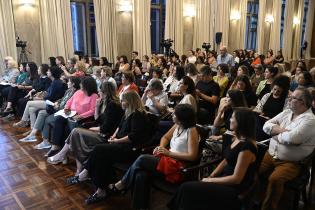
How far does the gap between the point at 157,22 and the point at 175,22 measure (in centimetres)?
74

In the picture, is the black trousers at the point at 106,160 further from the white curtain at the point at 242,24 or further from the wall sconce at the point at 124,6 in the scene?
the white curtain at the point at 242,24

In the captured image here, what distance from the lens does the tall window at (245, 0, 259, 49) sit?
47.2 ft

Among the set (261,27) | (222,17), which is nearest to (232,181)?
(222,17)

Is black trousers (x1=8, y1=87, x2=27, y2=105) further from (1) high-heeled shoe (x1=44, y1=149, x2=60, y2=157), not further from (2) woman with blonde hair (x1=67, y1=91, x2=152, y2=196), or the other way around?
(2) woman with blonde hair (x1=67, y1=91, x2=152, y2=196)

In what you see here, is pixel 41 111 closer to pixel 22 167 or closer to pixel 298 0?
pixel 22 167

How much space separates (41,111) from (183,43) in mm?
7599

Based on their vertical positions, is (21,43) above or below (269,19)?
below

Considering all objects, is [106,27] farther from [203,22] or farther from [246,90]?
[246,90]

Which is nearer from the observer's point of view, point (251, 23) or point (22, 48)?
point (22, 48)

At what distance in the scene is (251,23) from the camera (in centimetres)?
1463

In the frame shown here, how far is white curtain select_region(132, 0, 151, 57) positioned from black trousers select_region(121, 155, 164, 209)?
752 cm

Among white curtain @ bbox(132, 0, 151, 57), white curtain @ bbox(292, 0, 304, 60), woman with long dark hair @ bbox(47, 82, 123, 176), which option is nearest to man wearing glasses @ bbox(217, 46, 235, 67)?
white curtain @ bbox(132, 0, 151, 57)

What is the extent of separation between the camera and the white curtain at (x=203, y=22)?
11312 mm

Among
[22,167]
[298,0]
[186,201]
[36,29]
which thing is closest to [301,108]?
[186,201]
